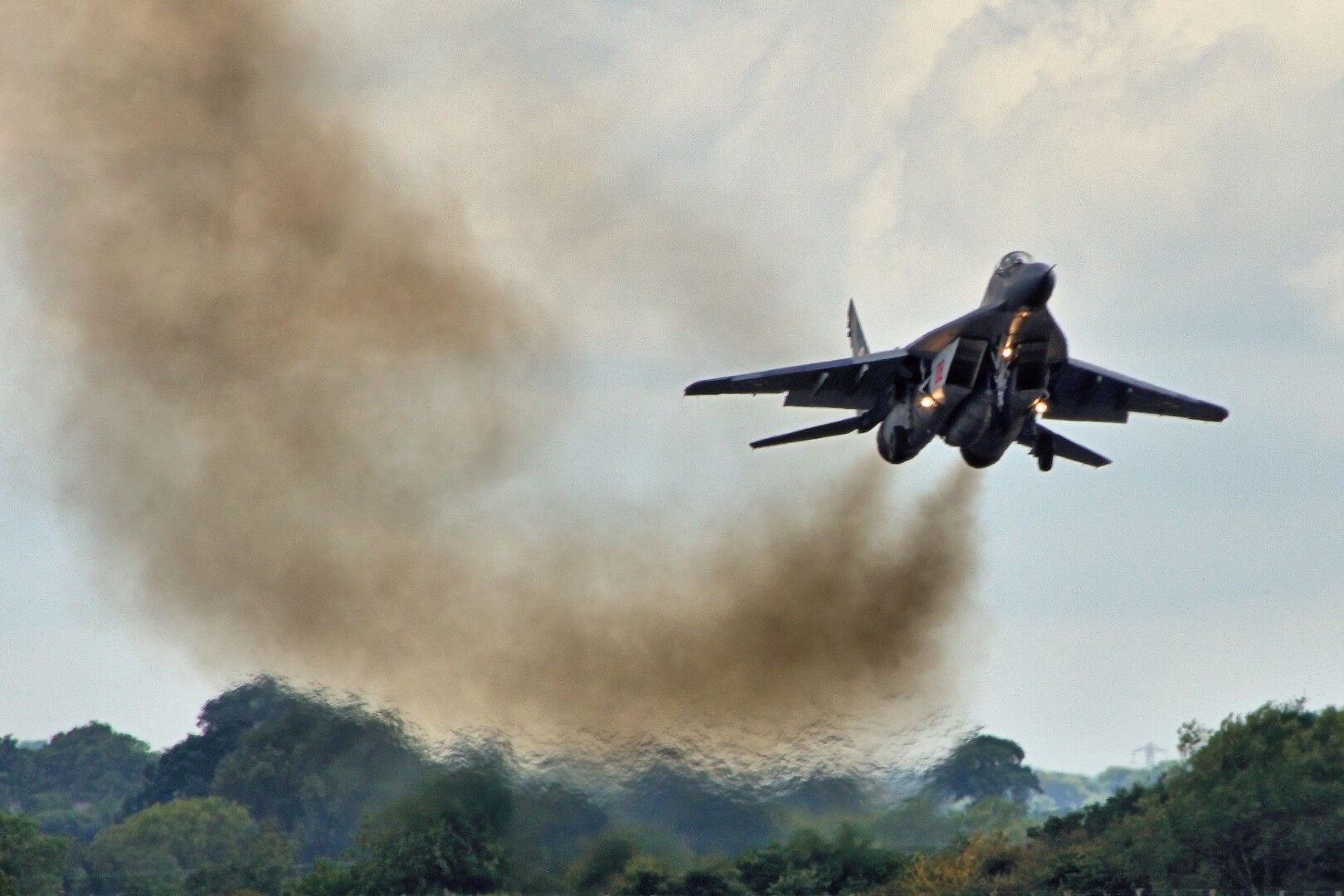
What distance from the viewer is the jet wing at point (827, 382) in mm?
37406

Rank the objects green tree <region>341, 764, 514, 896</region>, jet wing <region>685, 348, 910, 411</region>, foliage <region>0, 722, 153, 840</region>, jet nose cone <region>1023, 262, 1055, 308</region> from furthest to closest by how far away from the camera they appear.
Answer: foliage <region>0, 722, 153, 840</region> → green tree <region>341, 764, 514, 896</region> → jet wing <region>685, 348, 910, 411</region> → jet nose cone <region>1023, 262, 1055, 308</region>

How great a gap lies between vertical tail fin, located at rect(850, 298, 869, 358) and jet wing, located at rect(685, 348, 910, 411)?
7071mm

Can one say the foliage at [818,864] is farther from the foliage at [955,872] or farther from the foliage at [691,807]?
the foliage at [691,807]

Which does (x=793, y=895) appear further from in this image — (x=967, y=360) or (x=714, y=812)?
(x=967, y=360)

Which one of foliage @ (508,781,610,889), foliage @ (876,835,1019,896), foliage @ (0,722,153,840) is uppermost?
foliage @ (0,722,153,840)

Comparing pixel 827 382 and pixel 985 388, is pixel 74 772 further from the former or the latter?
pixel 985 388

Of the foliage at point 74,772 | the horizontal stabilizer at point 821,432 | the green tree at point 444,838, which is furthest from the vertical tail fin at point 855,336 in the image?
the foliage at point 74,772

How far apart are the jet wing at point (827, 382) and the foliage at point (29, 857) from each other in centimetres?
2840

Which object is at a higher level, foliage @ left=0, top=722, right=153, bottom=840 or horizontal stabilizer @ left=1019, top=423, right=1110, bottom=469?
foliage @ left=0, top=722, right=153, bottom=840

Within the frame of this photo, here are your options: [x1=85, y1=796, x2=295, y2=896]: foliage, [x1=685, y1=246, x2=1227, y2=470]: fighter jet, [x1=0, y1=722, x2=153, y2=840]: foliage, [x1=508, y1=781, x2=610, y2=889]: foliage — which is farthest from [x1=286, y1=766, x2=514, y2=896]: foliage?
[x1=0, y1=722, x2=153, y2=840]: foliage

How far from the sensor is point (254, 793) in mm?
54656

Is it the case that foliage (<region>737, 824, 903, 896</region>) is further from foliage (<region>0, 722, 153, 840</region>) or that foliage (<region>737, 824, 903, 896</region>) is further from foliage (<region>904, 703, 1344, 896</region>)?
foliage (<region>0, 722, 153, 840</region>)

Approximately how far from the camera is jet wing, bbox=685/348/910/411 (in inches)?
1473

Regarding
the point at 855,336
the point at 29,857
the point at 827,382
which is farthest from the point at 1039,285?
the point at 29,857
